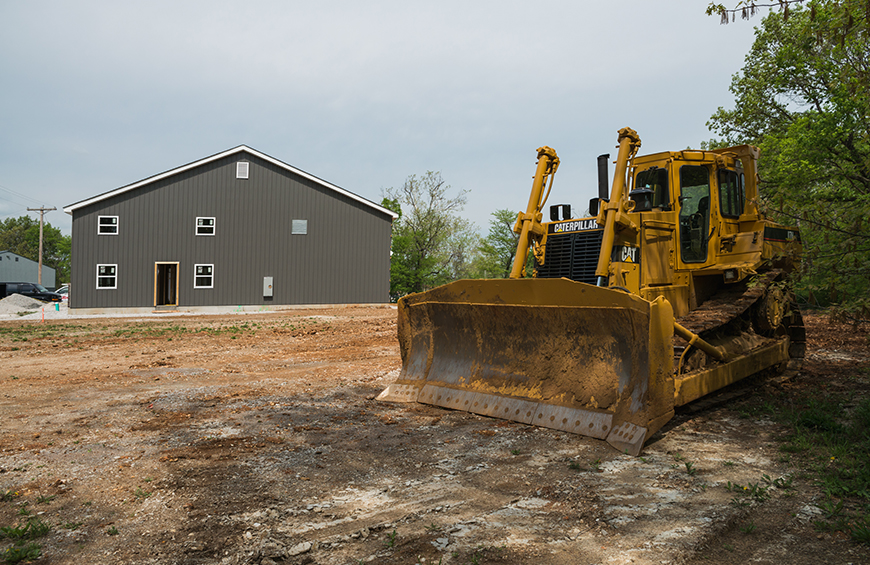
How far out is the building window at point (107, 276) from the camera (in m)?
23.3

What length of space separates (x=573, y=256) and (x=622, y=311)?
2.01 metres

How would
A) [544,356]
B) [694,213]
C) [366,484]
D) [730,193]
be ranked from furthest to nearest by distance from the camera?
[730,193]
[694,213]
[544,356]
[366,484]

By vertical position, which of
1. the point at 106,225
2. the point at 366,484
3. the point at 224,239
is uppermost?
the point at 106,225

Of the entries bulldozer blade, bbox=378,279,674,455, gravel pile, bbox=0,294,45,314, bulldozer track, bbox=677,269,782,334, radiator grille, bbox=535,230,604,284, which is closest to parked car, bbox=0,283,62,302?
gravel pile, bbox=0,294,45,314

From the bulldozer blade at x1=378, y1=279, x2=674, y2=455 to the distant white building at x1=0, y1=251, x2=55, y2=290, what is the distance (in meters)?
69.0

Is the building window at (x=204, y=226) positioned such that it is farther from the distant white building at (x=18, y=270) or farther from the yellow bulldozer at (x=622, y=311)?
the distant white building at (x=18, y=270)

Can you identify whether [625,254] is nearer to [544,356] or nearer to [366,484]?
[544,356]

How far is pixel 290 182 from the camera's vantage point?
25328 mm

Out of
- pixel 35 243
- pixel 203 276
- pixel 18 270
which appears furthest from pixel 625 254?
pixel 35 243

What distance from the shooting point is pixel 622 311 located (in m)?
4.81

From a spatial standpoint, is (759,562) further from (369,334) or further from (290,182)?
(290,182)

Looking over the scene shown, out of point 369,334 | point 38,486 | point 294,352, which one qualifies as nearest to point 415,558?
point 38,486

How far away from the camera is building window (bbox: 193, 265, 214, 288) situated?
2409 cm

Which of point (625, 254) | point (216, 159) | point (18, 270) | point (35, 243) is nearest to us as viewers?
point (625, 254)
